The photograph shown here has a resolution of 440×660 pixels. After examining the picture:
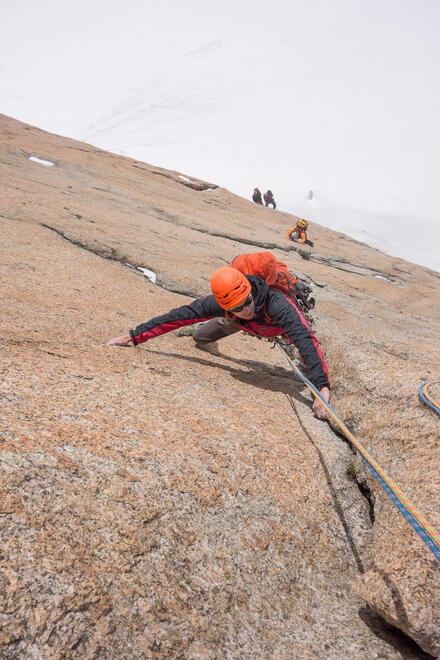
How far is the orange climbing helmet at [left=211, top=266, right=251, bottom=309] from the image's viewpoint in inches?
173

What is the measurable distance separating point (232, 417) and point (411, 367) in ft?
10.4

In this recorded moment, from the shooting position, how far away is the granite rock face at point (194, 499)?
6.04 feet

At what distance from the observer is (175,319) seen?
484 centimetres

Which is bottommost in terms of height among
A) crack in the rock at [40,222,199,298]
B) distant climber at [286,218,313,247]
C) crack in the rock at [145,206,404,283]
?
crack in the rock at [40,222,199,298]

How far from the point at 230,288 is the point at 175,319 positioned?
98cm

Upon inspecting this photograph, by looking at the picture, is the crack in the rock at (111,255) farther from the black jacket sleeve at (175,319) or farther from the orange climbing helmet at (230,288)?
the orange climbing helmet at (230,288)

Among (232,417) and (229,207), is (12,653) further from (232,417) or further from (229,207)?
(229,207)

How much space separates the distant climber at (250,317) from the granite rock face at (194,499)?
1.35 feet

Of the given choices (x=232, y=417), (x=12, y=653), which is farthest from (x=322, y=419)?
(x=12, y=653)

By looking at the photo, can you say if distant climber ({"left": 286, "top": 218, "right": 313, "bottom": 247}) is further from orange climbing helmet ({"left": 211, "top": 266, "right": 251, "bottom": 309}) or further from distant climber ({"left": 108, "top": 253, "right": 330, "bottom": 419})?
orange climbing helmet ({"left": 211, "top": 266, "right": 251, "bottom": 309})

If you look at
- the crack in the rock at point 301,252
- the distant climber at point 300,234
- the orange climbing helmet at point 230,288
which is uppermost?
the distant climber at point 300,234

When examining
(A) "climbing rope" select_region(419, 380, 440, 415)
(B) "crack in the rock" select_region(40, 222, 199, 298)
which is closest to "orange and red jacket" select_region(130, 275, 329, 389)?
(A) "climbing rope" select_region(419, 380, 440, 415)

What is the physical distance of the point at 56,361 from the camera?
380 cm

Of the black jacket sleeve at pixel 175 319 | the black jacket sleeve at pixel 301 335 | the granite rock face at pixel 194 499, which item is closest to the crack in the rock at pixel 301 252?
the granite rock face at pixel 194 499
